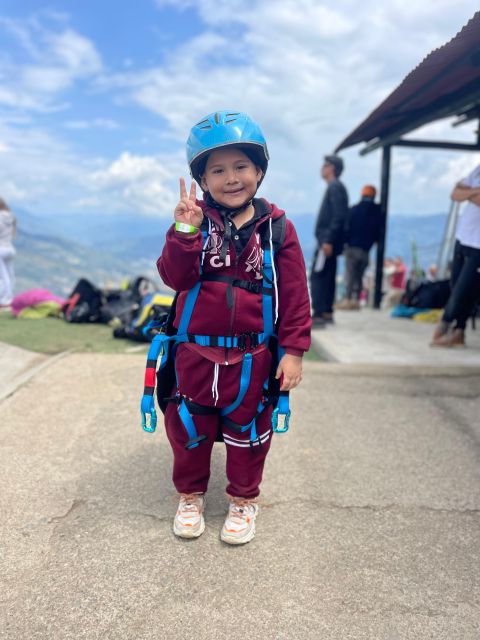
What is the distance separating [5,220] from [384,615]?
8927 millimetres

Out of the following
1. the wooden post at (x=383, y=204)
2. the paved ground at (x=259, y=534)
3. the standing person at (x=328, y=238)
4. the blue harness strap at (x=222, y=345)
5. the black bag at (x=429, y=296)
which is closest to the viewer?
the paved ground at (x=259, y=534)

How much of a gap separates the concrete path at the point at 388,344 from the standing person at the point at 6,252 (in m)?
6.02

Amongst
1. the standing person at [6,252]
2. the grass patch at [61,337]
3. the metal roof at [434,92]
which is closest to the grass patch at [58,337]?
the grass patch at [61,337]

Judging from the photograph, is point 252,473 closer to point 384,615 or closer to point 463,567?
point 384,615

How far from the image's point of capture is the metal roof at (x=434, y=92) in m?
3.82

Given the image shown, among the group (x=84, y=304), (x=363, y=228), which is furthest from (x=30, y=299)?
(x=363, y=228)

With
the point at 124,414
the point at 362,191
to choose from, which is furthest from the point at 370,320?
the point at 124,414

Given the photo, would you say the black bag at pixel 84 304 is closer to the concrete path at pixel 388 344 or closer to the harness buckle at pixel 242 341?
the concrete path at pixel 388 344

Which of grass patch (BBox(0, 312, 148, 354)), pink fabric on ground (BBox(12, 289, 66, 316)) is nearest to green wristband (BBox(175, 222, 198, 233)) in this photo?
grass patch (BBox(0, 312, 148, 354))

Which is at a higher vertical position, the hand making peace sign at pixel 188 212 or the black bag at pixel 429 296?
the hand making peace sign at pixel 188 212

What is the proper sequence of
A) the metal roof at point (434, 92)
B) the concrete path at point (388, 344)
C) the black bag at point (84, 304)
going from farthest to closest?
the black bag at point (84, 304)
the concrete path at point (388, 344)
the metal roof at point (434, 92)

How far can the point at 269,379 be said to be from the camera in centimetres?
237

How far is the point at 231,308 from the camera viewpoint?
2186 mm

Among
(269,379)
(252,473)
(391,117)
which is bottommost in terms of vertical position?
(252,473)
